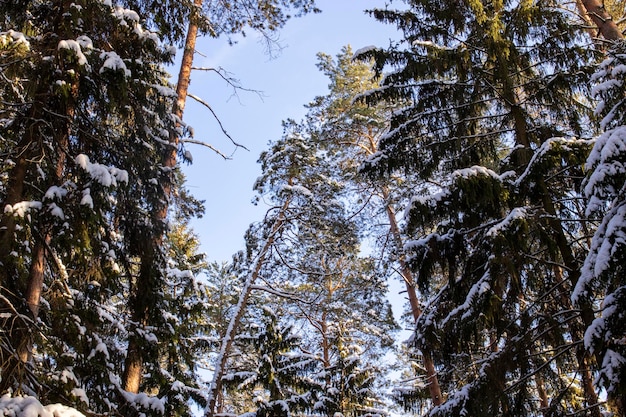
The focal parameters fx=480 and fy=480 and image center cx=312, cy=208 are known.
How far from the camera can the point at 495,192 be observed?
18.9 ft

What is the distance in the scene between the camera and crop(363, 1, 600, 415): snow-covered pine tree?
5.45 metres

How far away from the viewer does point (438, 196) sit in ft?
20.4

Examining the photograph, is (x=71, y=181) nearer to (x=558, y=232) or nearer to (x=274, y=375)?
(x=558, y=232)

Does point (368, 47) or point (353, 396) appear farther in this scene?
point (353, 396)

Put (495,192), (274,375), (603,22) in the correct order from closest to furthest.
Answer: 1. (495,192)
2. (603,22)
3. (274,375)

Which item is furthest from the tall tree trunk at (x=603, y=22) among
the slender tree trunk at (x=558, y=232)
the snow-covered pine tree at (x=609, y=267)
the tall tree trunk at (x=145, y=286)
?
the tall tree trunk at (x=145, y=286)

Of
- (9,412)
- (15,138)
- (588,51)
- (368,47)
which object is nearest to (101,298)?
(15,138)

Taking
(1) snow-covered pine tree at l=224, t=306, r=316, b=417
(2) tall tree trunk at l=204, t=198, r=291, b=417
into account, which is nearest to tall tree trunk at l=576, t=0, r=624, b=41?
(2) tall tree trunk at l=204, t=198, r=291, b=417

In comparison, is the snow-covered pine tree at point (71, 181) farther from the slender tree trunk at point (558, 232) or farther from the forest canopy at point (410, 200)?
the slender tree trunk at point (558, 232)

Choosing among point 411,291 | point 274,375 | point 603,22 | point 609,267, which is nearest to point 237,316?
point 274,375

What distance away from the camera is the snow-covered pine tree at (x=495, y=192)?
545 cm

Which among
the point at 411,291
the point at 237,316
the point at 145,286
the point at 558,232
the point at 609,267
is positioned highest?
the point at 411,291

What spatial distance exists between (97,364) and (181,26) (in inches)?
230

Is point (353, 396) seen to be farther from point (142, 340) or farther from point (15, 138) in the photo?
point (15, 138)
